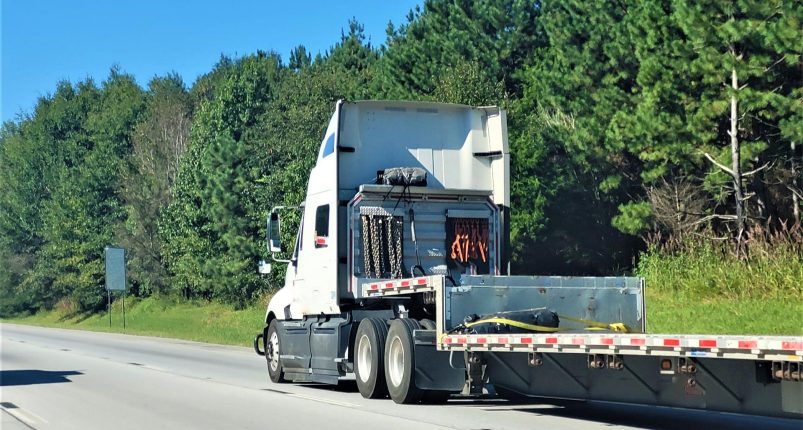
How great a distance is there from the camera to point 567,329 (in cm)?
1435

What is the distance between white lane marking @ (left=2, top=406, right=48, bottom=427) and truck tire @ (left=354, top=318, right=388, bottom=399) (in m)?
4.43

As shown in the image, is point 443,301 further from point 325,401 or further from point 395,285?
point 325,401

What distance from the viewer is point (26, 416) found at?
14.6 meters

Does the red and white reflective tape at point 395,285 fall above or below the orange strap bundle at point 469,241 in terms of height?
below

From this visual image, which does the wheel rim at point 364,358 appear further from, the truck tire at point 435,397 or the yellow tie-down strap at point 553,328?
the yellow tie-down strap at point 553,328

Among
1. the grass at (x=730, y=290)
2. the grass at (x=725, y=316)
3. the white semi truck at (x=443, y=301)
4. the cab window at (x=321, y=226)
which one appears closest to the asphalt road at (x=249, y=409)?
the white semi truck at (x=443, y=301)

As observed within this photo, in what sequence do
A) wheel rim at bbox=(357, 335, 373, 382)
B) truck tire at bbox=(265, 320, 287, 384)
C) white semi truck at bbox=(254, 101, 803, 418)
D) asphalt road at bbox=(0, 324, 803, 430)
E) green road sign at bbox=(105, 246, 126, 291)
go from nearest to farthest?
white semi truck at bbox=(254, 101, 803, 418) < asphalt road at bbox=(0, 324, 803, 430) < wheel rim at bbox=(357, 335, 373, 382) < truck tire at bbox=(265, 320, 287, 384) < green road sign at bbox=(105, 246, 126, 291)

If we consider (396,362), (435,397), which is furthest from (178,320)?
(435,397)

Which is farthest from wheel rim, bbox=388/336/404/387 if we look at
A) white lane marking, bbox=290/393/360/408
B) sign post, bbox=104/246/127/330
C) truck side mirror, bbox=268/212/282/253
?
sign post, bbox=104/246/127/330

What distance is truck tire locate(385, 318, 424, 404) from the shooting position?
1449 centimetres

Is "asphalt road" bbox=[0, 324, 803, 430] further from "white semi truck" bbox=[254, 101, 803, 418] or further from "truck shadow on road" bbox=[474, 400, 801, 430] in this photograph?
"white semi truck" bbox=[254, 101, 803, 418]

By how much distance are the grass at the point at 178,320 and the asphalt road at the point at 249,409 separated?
15811mm

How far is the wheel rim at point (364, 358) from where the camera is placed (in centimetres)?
1587

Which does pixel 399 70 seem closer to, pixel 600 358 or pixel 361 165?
pixel 361 165
